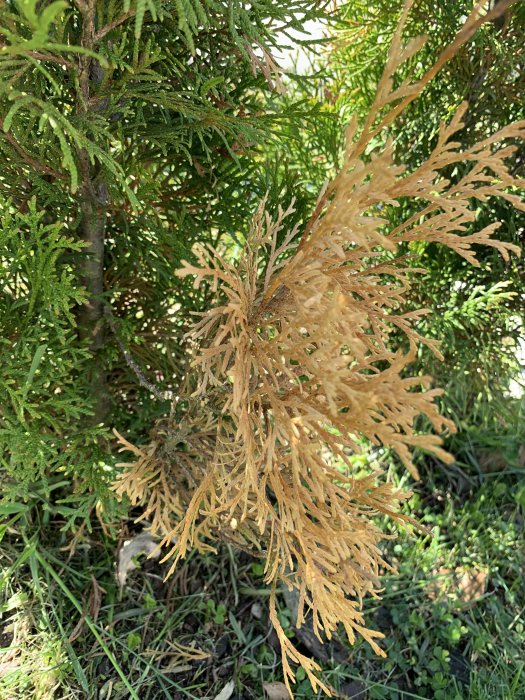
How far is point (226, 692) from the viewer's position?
67.3 inches

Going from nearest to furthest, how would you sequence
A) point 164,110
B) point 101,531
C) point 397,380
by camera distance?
point 397,380, point 164,110, point 101,531

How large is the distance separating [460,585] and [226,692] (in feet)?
3.23

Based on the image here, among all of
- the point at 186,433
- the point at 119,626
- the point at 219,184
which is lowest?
the point at 119,626

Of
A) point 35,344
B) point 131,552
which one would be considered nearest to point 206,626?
point 131,552

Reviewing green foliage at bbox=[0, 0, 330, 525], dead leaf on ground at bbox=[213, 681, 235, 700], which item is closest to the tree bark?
green foliage at bbox=[0, 0, 330, 525]

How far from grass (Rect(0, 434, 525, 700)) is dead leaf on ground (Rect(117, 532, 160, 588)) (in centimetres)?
6

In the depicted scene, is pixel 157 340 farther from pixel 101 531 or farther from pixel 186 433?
pixel 101 531

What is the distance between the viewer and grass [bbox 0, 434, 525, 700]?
66.0 inches

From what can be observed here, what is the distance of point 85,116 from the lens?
1.12 meters

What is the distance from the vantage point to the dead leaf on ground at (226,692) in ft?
5.56

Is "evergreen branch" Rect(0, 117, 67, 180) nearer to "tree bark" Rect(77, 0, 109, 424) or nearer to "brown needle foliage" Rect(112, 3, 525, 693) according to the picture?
"tree bark" Rect(77, 0, 109, 424)

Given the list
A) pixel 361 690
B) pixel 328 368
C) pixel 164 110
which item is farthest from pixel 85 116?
pixel 361 690

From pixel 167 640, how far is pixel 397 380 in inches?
53.0

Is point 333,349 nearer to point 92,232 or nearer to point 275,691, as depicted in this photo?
point 92,232
